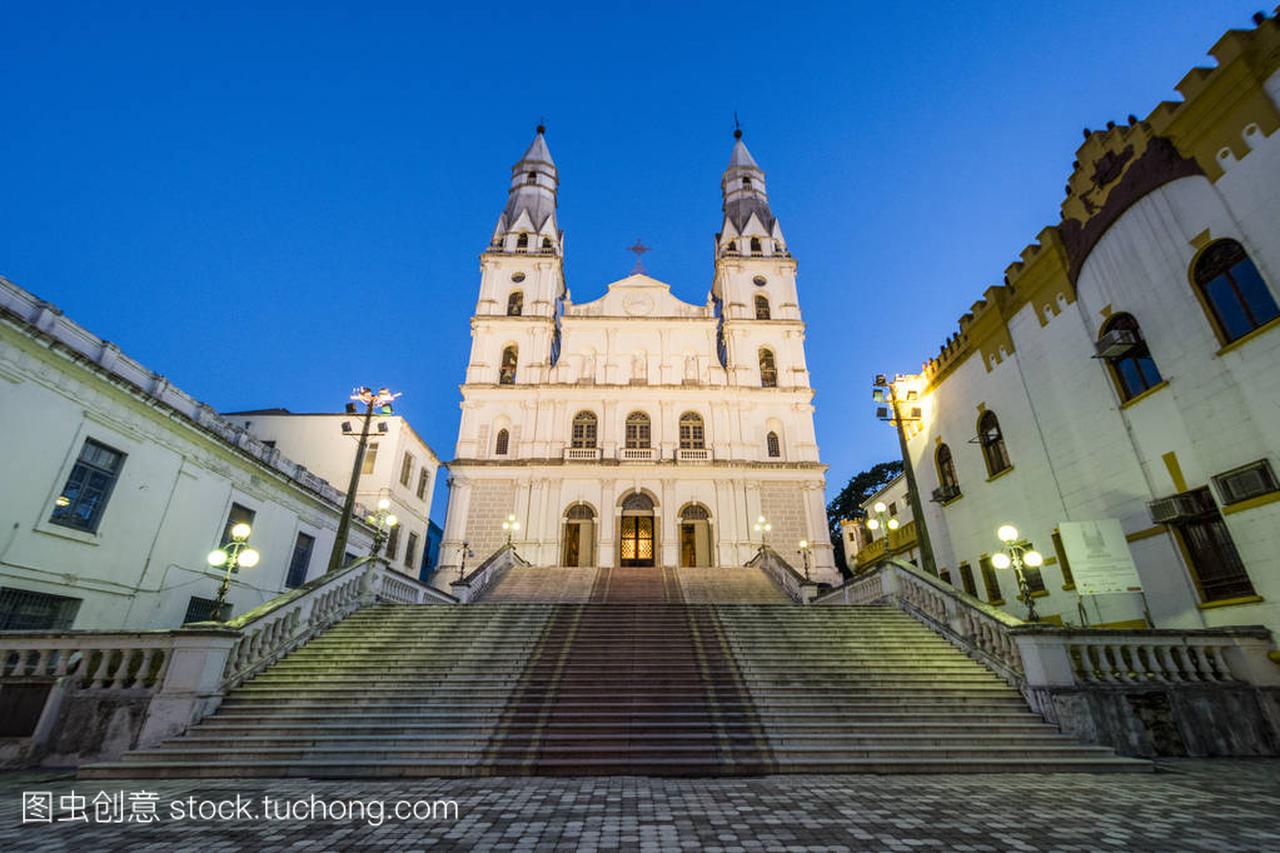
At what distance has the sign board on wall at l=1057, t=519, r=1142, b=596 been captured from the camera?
9664 mm

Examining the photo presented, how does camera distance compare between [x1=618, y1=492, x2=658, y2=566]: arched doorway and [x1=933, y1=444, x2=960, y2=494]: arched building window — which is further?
[x1=618, y1=492, x2=658, y2=566]: arched doorway

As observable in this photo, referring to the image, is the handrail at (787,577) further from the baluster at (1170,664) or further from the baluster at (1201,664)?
the baluster at (1201,664)

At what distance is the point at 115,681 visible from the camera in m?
→ 7.96

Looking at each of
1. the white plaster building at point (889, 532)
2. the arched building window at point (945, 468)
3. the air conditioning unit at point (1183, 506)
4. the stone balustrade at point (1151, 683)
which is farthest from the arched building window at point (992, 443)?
the stone balustrade at point (1151, 683)

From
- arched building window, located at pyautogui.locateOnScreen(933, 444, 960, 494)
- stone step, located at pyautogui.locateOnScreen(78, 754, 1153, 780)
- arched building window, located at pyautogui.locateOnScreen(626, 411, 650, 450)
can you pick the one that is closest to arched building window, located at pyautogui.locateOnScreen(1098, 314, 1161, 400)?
arched building window, located at pyautogui.locateOnScreen(933, 444, 960, 494)

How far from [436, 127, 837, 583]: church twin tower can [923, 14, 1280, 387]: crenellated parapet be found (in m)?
14.2

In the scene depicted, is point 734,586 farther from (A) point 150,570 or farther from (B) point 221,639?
(A) point 150,570

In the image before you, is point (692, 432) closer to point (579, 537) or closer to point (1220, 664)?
point (579, 537)

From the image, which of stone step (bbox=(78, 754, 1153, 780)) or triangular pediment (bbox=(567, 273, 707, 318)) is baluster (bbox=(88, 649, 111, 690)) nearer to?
stone step (bbox=(78, 754, 1153, 780))

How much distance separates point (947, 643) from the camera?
1051cm

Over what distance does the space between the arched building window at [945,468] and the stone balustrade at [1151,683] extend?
785 centimetres

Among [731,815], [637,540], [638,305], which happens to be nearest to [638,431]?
[637,540]

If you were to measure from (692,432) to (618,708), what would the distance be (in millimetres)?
22508

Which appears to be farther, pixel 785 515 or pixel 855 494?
pixel 855 494
